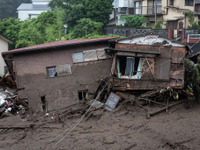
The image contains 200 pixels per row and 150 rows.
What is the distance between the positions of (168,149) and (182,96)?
282 inches

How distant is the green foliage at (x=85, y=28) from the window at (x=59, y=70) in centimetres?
1486

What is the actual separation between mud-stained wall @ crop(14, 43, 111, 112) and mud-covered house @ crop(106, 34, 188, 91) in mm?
2188

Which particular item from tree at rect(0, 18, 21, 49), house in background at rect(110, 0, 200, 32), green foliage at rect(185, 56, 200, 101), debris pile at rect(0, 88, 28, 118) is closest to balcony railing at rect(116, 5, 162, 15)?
house in background at rect(110, 0, 200, 32)

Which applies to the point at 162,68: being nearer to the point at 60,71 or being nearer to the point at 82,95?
the point at 82,95

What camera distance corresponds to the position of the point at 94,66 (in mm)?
20594

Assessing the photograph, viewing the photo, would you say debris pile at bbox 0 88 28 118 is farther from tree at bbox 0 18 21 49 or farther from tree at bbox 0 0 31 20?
tree at bbox 0 0 31 20

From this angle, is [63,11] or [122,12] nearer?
[63,11]

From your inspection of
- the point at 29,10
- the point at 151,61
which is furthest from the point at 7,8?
the point at 151,61

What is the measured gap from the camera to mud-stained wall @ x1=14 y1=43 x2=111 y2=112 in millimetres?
20484

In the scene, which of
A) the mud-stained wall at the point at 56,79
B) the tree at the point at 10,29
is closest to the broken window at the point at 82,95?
the mud-stained wall at the point at 56,79

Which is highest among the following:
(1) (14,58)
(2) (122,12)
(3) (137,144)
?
(2) (122,12)

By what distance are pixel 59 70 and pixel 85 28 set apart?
50.4 feet

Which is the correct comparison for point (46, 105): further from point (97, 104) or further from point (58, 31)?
point (58, 31)

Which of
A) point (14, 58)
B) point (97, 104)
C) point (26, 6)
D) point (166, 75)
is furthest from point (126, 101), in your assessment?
point (26, 6)
